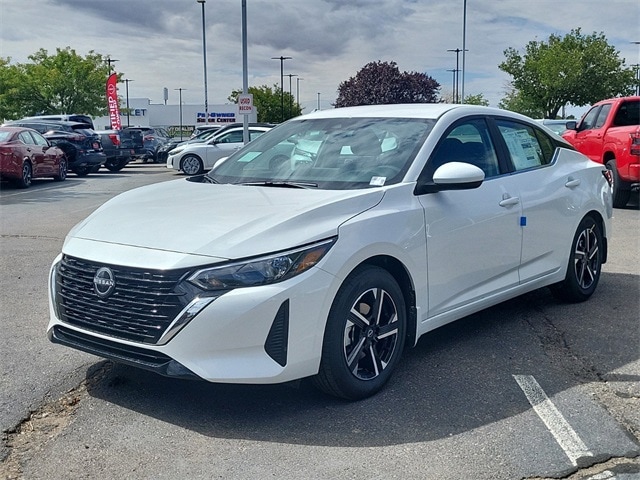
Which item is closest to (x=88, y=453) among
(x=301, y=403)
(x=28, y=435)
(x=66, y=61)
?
(x=28, y=435)

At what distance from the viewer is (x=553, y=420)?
3.87m

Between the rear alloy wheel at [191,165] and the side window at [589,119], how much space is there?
12779 mm

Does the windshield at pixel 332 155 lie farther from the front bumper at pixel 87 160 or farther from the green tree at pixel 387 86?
the green tree at pixel 387 86

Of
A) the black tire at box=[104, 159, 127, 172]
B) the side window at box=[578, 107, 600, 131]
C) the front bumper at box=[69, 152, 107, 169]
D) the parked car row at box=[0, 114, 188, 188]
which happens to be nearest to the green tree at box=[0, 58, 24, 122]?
the parked car row at box=[0, 114, 188, 188]

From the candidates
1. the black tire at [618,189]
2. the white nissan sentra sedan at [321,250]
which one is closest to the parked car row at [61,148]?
the black tire at [618,189]

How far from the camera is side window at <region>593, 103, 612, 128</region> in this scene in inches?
536

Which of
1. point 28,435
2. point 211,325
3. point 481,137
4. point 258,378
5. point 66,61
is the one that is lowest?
point 28,435

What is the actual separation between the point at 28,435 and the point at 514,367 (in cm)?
289

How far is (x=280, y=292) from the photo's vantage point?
3.57 m

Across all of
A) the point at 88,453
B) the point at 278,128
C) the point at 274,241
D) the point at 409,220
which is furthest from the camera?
the point at 278,128

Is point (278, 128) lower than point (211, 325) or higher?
higher

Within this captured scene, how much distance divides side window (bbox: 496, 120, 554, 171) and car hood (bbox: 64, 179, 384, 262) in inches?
68.4

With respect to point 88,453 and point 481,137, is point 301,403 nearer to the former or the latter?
point 88,453

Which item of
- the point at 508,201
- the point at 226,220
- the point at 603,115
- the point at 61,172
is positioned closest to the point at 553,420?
the point at 508,201
